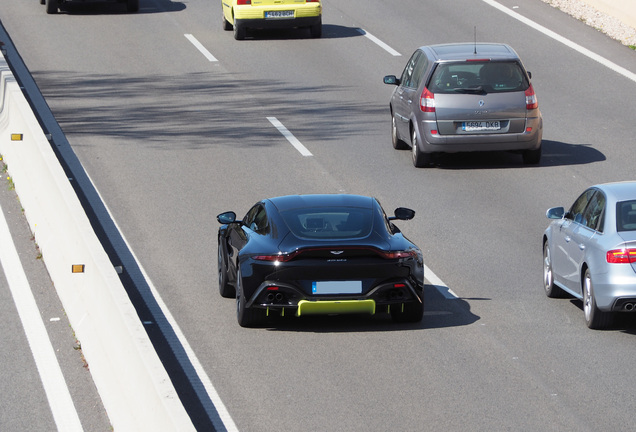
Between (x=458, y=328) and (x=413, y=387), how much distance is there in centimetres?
197

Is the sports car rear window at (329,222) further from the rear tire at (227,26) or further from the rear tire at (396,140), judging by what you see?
the rear tire at (227,26)

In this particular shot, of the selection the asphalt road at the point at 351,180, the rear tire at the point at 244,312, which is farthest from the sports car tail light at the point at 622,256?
the rear tire at the point at 244,312

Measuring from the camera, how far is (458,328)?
12.2 metres

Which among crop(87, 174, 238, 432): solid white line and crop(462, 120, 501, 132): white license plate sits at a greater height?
crop(87, 174, 238, 432): solid white line

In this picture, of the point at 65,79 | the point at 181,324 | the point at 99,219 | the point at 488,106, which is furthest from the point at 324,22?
the point at 181,324

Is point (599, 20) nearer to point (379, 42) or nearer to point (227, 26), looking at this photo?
point (379, 42)

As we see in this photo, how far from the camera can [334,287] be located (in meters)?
11.6

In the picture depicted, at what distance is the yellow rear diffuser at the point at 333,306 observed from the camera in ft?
38.0

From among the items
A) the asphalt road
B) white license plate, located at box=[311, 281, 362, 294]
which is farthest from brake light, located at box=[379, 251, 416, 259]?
the asphalt road

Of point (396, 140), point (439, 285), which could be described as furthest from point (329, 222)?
point (396, 140)

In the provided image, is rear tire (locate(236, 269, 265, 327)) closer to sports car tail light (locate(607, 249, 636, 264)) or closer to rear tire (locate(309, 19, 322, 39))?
sports car tail light (locate(607, 249, 636, 264))

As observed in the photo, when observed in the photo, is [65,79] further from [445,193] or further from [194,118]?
[445,193]

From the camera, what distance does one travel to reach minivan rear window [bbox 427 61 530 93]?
19531 mm

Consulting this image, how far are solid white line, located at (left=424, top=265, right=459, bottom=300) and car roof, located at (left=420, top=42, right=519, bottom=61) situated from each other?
19.4 ft
